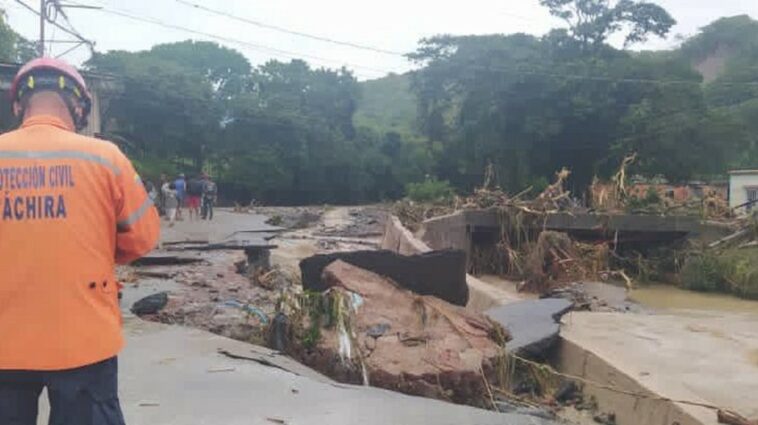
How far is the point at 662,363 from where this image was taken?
21.0ft

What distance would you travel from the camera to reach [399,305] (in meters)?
6.06

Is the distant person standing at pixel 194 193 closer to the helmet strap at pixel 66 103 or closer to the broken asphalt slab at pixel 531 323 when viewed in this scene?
the broken asphalt slab at pixel 531 323

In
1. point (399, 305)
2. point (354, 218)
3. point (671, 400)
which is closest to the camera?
point (671, 400)

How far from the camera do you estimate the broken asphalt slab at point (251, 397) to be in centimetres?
396

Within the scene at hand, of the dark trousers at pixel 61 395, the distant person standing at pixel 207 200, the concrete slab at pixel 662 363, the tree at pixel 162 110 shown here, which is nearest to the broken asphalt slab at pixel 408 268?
the concrete slab at pixel 662 363

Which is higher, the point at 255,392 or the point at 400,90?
the point at 400,90

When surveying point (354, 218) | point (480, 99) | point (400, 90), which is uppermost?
point (400, 90)

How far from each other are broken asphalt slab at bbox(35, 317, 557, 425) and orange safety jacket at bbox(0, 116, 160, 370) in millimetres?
1655

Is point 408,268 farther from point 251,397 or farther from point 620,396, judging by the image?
point 251,397

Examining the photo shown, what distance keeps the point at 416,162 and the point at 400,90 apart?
45.0 m

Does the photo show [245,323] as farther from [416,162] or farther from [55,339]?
[416,162]

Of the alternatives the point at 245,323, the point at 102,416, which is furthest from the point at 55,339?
the point at 245,323

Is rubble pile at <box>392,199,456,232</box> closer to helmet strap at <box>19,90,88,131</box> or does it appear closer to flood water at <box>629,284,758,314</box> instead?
flood water at <box>629,284,758,314</box>

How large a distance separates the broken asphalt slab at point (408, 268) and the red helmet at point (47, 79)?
4.30m
